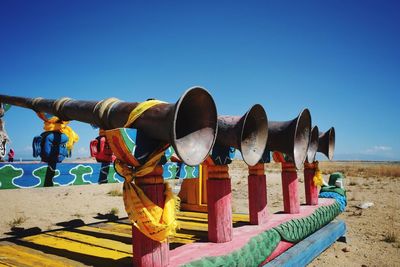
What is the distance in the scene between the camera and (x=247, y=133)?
3.70m

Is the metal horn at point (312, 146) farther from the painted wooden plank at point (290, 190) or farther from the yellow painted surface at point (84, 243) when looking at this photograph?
the yellow painted surface at point (84, 243)

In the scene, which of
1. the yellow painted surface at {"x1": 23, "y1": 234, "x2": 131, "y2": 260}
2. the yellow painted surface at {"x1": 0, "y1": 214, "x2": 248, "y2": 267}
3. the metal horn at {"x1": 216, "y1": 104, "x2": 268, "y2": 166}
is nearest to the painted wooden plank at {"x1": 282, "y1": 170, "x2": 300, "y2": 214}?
the yellow painted surface at {"x1": 0, "y1": 214, "x2": 248, "y2": 267}

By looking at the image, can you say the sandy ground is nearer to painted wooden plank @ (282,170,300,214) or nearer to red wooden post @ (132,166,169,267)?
painted wooden plank @ (282,170,300,214)

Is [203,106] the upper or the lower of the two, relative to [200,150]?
upper

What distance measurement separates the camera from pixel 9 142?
4918 millimetres

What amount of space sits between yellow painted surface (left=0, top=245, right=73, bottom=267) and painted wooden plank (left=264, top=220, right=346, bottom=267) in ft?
9.21

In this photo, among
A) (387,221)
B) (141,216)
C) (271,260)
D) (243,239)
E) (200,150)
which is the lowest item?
(387,221)

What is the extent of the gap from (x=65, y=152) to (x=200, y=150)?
2.58 meters

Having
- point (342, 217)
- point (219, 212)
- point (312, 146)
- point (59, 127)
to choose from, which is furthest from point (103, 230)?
point (342, 217)

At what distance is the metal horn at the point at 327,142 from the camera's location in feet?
22.2

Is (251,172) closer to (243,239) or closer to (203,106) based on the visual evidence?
(243,239)

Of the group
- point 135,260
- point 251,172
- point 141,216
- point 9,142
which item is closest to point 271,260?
point 251,172

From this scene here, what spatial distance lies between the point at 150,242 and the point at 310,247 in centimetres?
396

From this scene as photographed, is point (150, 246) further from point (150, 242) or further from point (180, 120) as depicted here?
point (180, 120)
